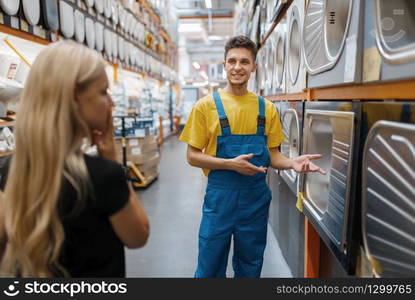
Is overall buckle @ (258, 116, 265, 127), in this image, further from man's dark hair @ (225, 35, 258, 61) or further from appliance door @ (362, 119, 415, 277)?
appliance door @ (362, 119, 415, 277)

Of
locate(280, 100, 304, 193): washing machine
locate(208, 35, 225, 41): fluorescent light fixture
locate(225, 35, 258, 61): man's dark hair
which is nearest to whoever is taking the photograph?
locate(225, 35, 258, 61): man's dark hair

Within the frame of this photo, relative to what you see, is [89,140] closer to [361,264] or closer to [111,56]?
[361,264]

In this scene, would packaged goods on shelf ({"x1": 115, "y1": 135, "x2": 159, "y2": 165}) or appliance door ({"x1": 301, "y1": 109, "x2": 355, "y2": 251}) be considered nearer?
appliance door ({"x1": 301, "y1": 109, "x2": 355, "y2": 251})

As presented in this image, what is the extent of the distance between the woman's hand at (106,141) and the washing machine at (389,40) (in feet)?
2.85

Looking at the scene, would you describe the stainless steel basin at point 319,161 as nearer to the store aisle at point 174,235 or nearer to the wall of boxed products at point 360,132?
the wall of boxed products at point 360,132

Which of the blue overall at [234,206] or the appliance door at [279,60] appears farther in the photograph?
the appliance door at [279,60]

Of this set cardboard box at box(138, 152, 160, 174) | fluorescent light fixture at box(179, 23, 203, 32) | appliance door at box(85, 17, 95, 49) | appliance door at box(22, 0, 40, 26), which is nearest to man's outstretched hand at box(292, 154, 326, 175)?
appliance door at box(22, 0, 40, 26)

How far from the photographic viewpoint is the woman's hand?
1.03 metres

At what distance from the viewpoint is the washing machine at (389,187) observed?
0.97 m

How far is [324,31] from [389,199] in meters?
1.01

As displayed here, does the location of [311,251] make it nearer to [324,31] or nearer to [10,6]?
[324,31]

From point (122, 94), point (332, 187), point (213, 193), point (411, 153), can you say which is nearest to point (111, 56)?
point (122, 94)

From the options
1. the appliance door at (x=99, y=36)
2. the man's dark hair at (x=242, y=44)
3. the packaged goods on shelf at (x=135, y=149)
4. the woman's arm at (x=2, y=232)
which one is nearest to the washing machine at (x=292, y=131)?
the man's dark hair at (x=242, y=44)

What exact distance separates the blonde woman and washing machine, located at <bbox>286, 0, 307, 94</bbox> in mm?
1510
